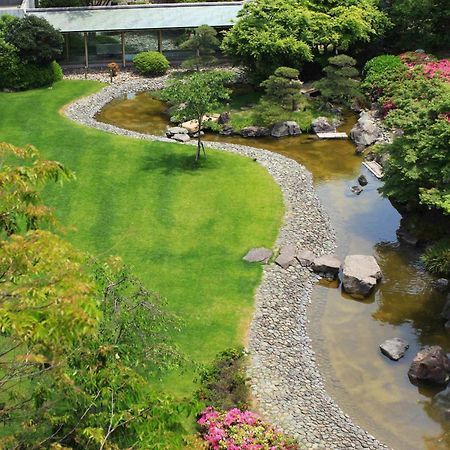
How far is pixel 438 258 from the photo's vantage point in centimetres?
2544

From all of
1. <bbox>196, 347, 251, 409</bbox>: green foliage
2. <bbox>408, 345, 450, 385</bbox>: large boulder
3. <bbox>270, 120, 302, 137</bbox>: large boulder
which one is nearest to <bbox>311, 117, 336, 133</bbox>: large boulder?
<bbox>270, 120, 302, 137</bbox>: large boulder

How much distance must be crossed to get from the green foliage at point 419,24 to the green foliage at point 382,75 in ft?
15.8

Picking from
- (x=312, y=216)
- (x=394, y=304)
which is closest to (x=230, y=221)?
(x=312, y=216)

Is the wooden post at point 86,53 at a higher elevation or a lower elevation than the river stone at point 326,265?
higher

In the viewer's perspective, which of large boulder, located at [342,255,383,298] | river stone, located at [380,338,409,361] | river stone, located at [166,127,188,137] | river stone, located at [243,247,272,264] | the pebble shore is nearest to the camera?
the pebble shore

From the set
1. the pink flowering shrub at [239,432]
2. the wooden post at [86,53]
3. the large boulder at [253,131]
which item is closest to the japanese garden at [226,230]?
the pink flowering shrub at [239,432]

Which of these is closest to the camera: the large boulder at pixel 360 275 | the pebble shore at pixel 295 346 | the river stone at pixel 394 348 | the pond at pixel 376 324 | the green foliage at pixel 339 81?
the pebble shore at pixel 295 346

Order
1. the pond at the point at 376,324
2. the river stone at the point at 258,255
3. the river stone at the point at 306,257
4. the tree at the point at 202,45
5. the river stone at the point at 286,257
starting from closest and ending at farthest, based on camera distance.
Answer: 1. the pond at the point at 376,324
2. the river stone at the point at 286,257
3. the river stone at the point at 258,255
4. the river stone at the point at 306,257
5. the tree at the point at 202,45

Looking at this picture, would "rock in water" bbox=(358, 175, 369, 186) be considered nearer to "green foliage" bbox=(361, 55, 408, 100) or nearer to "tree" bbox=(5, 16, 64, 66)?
"green foliage" bbox=(361, 55, 408, 100)

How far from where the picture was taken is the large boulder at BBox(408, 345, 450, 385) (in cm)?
1995

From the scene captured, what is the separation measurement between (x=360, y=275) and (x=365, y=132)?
49.7 ft

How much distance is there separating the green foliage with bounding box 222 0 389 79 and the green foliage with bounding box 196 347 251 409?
89.6 ft

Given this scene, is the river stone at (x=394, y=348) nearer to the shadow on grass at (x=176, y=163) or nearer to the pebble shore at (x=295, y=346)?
the pebble shore at (x=295, y=346)

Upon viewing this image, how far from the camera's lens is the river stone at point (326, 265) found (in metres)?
25.2
